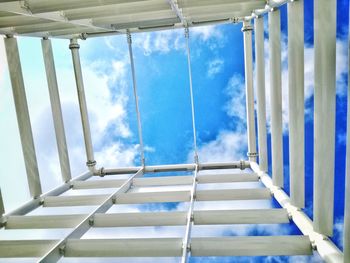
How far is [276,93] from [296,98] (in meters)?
0.82

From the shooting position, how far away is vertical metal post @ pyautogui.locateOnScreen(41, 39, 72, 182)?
5871 millimetres

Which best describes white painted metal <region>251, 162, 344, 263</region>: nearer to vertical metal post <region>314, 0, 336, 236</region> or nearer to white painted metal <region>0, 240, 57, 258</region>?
vertical metal post <region>314, 0, 336, 236</region>

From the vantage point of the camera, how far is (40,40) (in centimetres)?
579

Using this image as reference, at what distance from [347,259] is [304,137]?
1.60 metres

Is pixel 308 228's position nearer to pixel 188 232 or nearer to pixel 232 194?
pixel 188 232

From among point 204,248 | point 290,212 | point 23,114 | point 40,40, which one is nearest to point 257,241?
point 204,248

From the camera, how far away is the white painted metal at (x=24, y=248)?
11.6 ft

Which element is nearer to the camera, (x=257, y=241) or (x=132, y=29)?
(x=257, y=241)

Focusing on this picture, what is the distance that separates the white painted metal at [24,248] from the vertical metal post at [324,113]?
2609 mm

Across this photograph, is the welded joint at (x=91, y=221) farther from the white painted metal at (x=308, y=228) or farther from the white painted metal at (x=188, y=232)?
the white painted metal at (x=308, y=228)

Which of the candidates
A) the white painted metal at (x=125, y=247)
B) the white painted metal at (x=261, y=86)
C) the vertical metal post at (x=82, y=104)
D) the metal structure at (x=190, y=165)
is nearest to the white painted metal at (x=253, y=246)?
the metal structure at (x=190, y=165)

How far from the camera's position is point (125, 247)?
3438mm

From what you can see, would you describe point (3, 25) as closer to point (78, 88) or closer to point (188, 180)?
point (78, 88)

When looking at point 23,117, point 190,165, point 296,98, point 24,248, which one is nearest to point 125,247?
point 24,248
